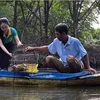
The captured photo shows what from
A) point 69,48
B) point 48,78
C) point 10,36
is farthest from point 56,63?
point 10,36

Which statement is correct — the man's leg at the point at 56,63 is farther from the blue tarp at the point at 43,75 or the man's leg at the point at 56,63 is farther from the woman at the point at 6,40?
the woman at the point at 6,40

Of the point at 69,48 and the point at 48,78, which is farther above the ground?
the point at 69,48

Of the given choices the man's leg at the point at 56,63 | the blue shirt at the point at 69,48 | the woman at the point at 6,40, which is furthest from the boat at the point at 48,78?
the woman at the point at 6,40

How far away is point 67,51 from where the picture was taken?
759cm

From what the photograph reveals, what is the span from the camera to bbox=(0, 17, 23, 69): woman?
8352 millimetres

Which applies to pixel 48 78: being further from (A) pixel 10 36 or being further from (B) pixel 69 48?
(A) pixel 10 36

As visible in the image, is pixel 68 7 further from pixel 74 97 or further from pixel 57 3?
pixel 74 97

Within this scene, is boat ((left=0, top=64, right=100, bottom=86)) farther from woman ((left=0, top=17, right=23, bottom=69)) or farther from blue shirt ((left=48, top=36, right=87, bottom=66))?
woman ((left=0, top=17, right=23, bottom=69))

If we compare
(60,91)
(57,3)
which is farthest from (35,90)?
(57,3)

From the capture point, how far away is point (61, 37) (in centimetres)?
740

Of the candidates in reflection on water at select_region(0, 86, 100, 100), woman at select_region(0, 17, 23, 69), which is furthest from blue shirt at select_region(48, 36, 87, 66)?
woman at select_region(0, 17, 23, 69)

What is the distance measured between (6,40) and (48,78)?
168 centimetres

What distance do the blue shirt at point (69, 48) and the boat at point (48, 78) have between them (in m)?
0.37

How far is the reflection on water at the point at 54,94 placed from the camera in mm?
6133
